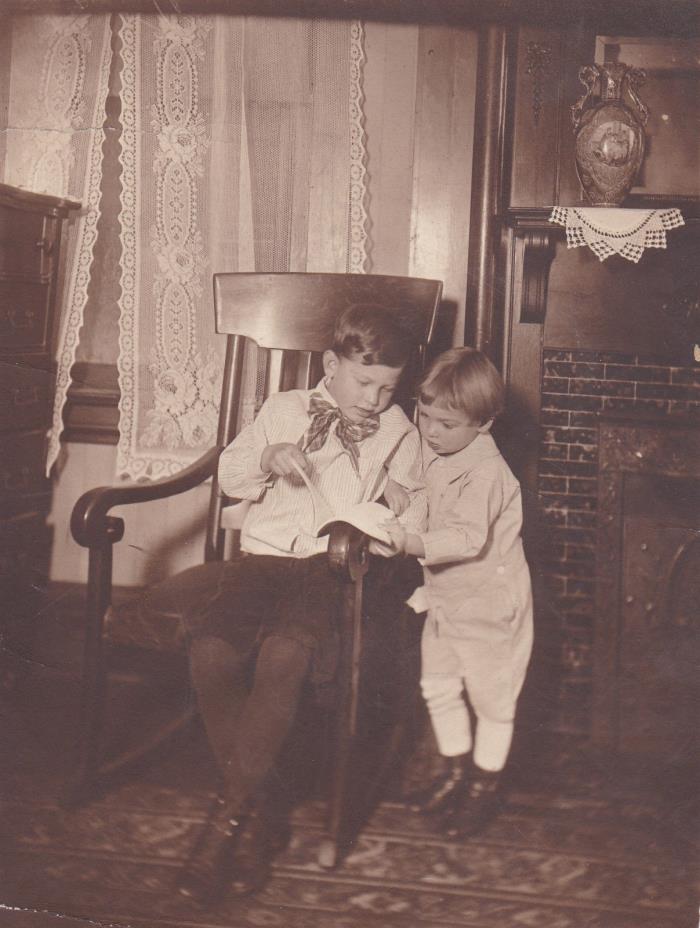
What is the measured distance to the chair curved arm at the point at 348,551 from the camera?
132 cm

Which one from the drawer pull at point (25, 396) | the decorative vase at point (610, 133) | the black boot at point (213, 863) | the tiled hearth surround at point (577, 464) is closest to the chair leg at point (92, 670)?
the black boot at point (213, 863)

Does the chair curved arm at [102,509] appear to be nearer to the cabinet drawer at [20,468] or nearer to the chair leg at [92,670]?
the chair leg at [92,670]

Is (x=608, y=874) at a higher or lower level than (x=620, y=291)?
lower

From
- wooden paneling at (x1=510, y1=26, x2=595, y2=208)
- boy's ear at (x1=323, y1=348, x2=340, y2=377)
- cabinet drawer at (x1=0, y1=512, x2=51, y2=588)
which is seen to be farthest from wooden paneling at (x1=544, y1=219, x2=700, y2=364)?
cabinet drawer at (x1=0, y1=512, x2=51, y2=588)

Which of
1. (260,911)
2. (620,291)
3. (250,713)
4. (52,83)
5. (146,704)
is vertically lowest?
(260,911)

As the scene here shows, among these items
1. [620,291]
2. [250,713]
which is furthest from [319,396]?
[620,291]

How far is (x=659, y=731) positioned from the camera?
1.77 meters

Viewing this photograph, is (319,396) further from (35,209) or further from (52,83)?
(52,83)

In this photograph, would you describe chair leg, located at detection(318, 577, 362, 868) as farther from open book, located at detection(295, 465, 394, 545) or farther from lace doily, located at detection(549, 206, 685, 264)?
lace doily, located at detection(549, 206, 685, 264)

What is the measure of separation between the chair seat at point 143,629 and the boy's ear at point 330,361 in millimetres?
552

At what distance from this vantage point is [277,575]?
1561 mm

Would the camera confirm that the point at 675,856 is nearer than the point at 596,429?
Yes

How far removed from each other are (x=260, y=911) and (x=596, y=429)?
1226 millimetres

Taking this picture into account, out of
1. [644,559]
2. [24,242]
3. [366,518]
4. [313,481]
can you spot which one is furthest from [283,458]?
[644,559]
